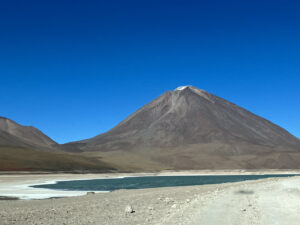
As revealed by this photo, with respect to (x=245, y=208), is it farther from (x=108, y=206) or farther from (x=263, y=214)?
(x=108, y=206)

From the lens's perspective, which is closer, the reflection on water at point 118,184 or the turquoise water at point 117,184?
the turquoise water at point 117,184

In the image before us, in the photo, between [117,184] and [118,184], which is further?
[117,184]

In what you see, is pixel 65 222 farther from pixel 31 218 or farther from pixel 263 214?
pixel 263 214

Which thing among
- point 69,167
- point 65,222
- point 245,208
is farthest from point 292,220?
point 69,167

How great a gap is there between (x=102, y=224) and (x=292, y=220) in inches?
320

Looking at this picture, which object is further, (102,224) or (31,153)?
(31,153)


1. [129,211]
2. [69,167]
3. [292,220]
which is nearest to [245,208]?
[292,220]

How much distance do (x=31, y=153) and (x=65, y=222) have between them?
5341 inches

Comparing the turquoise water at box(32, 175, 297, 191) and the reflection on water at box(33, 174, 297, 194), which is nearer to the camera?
the turquoise water at box(32, 175, 297, 191)

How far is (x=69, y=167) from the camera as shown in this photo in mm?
137750

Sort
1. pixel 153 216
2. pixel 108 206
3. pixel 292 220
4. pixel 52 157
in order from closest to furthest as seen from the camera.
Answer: pixel 292 220 < pixel 153 216 < pixel 108 206 < pixel 52 157

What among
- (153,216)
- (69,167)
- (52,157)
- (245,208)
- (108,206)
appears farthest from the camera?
(52,157)

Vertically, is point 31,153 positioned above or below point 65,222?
above

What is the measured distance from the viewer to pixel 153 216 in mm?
19641
